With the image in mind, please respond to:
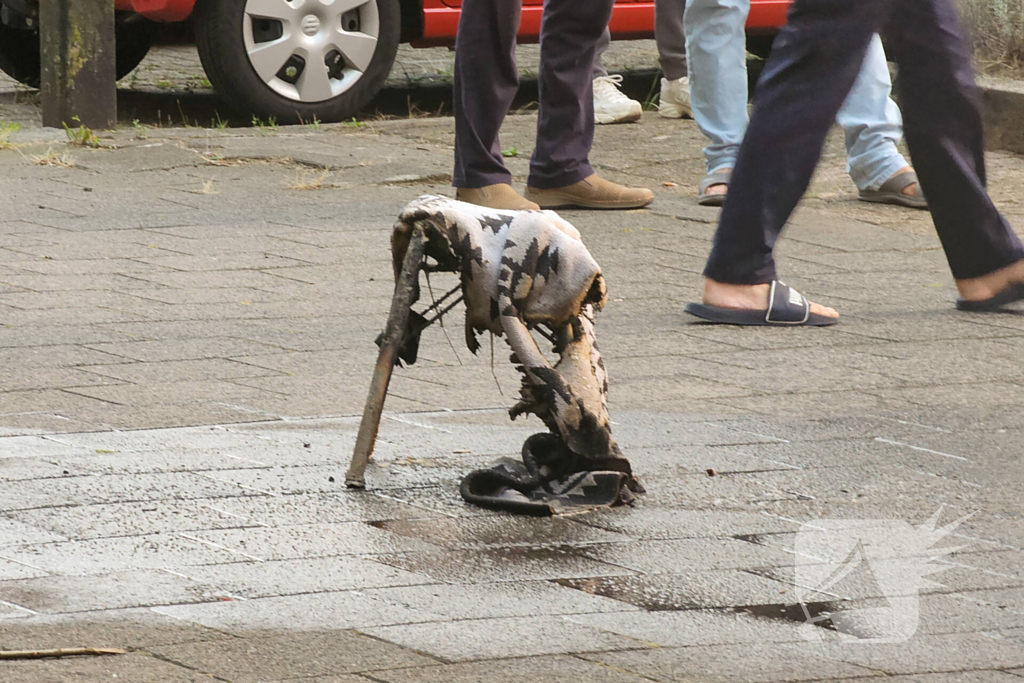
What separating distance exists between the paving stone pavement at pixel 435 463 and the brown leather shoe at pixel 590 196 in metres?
0.13

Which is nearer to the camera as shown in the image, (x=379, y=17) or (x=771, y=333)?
(x=771, y=333)

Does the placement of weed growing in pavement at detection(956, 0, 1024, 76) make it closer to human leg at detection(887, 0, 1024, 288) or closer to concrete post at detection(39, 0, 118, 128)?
human leg at detection(887, 0, 1024, 288)

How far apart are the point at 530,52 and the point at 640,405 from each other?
325 inches

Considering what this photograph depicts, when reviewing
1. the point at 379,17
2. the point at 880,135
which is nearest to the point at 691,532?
the point at 880,135

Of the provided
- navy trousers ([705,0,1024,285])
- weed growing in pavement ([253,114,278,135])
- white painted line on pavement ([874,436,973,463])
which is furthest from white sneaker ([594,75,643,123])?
white painted line on pavement ([874,436,973,463])

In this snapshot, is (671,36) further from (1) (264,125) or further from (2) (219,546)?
(2) (219,546)

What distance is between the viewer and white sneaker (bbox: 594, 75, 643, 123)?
7.52 meters

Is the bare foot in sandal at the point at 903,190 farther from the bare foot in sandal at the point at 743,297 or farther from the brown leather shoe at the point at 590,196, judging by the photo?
the bare foot in sandal at the point at 743,297

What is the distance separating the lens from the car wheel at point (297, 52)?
704 cm

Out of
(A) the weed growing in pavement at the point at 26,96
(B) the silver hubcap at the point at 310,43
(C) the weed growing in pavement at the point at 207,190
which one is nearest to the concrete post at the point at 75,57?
(B) the silver hubcap at the point at 310,43

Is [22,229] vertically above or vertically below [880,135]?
below

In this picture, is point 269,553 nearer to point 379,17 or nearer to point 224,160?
point 224,160

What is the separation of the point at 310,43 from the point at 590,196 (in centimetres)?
227

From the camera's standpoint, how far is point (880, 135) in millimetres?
5609
